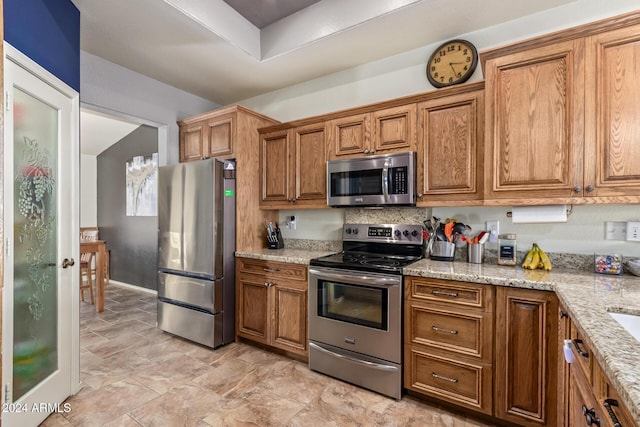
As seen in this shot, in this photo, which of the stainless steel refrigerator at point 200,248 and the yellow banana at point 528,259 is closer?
the yellow banana at point 528,259

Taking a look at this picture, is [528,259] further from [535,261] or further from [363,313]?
[363,313]

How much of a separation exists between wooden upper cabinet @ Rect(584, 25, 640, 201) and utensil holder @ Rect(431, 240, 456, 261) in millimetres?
859

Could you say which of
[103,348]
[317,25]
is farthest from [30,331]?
[317,25]

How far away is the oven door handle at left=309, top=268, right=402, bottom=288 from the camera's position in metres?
2.08

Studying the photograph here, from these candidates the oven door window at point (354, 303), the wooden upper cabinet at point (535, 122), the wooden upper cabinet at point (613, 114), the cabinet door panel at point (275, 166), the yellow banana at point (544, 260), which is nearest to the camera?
the wooden upper cabinet at point (613, 114)

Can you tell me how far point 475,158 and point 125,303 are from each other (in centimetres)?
464

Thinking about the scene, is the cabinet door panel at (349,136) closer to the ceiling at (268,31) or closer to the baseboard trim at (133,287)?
the ceiling at (268,31)

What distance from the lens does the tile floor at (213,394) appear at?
1896mm

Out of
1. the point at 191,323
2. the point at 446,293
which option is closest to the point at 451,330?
the point at 446,293

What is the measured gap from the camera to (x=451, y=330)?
193cm

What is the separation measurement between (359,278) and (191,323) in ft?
5.83

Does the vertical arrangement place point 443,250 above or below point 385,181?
below

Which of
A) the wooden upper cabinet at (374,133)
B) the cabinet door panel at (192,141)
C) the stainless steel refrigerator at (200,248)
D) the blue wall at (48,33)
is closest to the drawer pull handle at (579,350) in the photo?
the wooden upper cabinet at (374,133)

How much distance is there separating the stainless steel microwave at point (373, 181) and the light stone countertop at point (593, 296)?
1.82 ft
